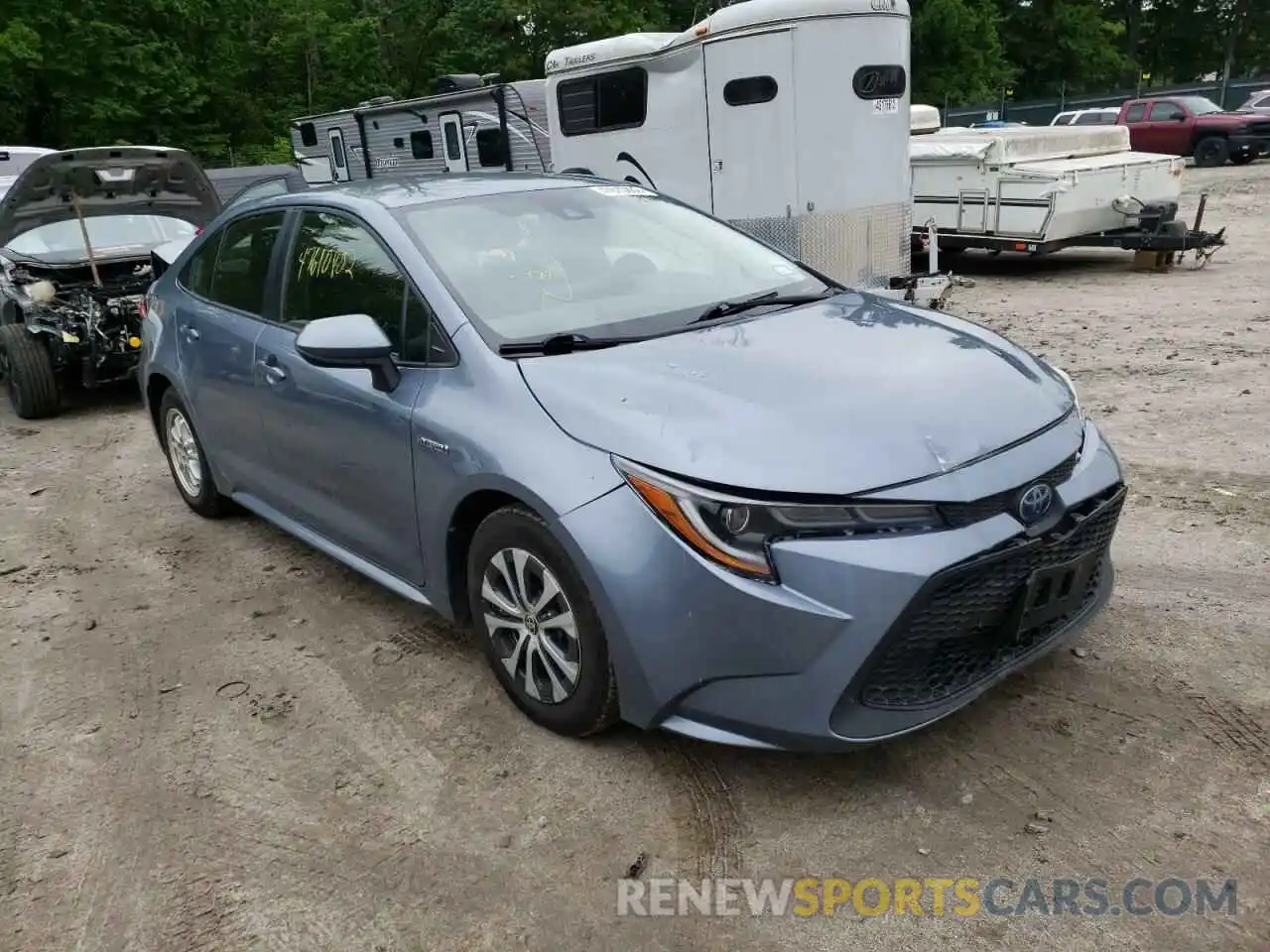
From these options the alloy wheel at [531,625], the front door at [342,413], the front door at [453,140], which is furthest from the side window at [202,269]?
the front door at [453,140]

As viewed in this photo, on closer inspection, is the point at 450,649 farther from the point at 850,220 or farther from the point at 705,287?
the point at 850,220

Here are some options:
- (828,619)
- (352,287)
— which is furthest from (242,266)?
(828,619)

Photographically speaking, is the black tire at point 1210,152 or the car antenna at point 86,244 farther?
A: the black tire at point 1210,152

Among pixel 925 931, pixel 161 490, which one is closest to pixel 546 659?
pixel 925 931

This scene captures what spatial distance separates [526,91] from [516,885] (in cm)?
1116

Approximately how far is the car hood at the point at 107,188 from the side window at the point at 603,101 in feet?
13.7

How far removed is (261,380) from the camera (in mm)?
4113

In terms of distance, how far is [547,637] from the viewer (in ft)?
9.87

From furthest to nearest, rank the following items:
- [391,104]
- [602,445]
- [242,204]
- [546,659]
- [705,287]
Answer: [391,104]
[242,204]
[705,287]
[546,659]
[602,445]

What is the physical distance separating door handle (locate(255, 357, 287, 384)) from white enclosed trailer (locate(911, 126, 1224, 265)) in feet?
32.4

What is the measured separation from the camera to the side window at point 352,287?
132 inches

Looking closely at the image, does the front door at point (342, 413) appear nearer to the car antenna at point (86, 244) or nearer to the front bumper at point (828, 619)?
the front bumper at point (828, 619)

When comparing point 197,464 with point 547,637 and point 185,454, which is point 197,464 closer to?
point 185,454

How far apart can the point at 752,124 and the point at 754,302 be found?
6367 millimetres
